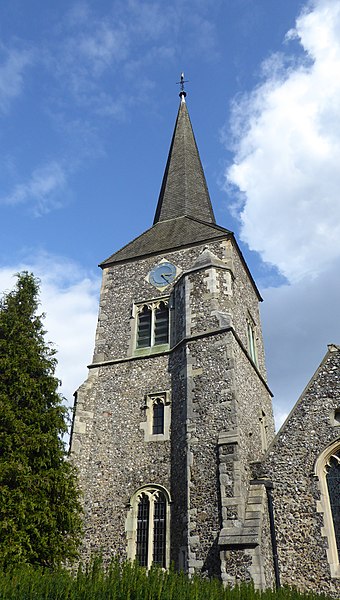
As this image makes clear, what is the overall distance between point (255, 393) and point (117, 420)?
4.50 metres

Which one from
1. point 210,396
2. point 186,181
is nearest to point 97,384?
point 210,396

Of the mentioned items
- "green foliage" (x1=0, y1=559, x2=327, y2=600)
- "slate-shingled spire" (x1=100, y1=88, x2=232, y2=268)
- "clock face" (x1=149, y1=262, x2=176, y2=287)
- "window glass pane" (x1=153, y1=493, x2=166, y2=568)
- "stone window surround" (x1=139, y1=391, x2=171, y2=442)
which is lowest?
"green foliage" (x1=0, y1=559, x2=327, y2=600)

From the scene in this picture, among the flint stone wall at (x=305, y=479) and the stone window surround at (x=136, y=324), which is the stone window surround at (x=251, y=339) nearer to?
the stone window surround at (x=136, y=324)

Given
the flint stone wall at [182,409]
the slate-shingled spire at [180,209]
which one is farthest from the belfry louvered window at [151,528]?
the slate-shingled spire at [180,209]

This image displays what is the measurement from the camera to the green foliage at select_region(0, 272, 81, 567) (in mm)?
11156

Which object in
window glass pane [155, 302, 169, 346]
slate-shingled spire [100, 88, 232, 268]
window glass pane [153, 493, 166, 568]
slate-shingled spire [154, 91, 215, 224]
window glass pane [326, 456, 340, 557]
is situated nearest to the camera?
window glass pane [326, 456, 340, 557]

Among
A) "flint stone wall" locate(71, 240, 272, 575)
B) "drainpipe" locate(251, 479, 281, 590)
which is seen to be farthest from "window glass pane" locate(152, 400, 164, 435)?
"drainpipe" locate(251, 479, 281, 590)

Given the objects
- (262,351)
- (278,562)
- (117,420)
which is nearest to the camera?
(278,562)

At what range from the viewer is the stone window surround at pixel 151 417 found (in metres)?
14.6

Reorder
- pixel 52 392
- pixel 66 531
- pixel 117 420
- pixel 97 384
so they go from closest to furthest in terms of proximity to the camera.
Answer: pixel 66 531
pixel 52 392
pixel 117 420
pixel 97 384

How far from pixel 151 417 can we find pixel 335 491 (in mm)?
5487

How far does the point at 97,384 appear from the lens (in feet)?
54.9

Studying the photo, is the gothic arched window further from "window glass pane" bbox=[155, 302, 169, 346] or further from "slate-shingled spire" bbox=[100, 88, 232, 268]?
"slate-shingled spire" bbox=[100, 88, 232, 268]

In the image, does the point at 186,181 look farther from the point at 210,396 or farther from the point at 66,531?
the point at 66,531
